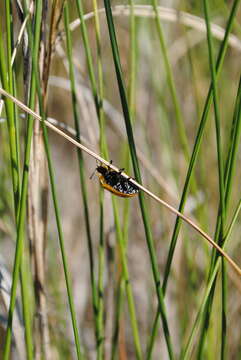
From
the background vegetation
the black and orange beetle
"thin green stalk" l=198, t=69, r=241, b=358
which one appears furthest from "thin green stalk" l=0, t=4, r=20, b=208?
"thin green stalk" l=198, t=69, r=241, b=358

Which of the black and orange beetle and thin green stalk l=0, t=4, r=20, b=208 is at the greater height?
thin green stalk l=0, t=4, r=20, b=208

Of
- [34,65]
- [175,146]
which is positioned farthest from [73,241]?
[34,65]

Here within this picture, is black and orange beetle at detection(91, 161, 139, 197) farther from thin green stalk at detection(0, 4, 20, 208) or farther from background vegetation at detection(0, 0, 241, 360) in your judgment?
thin green stalk at detection(0, 4, 20, 208)

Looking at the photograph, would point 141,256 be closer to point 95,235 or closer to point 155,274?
point 95,235

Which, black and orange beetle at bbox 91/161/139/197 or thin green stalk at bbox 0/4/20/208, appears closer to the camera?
thin green stalk at bbox 0/4/20/208

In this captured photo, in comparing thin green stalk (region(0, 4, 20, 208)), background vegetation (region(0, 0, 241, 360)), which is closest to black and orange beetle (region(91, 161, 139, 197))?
background vegetation (region(0, 0, 241, 360))

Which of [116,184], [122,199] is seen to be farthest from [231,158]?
[122,199]
